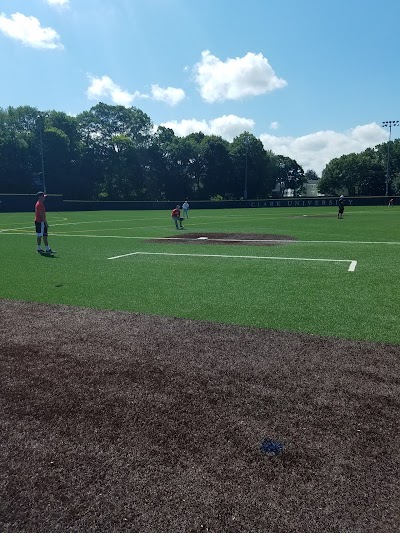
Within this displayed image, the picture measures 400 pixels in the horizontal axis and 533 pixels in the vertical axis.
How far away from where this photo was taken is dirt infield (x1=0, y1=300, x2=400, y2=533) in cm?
259

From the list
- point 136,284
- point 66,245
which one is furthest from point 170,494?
point 66,245

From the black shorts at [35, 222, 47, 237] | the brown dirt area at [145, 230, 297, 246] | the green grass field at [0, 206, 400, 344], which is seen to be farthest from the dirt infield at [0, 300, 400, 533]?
the brown dirt area at [145, 230, 297, 246]

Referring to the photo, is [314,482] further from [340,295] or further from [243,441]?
[340,295]

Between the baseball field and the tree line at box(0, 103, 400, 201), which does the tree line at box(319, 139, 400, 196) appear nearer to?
the tree line at box(0, 103, 400, 201)

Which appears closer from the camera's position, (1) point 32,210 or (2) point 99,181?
(1) point 32,210

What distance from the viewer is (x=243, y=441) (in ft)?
10.9

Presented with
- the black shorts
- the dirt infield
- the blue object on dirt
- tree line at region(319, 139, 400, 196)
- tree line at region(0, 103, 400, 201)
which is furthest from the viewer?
tree line at region(319, 139, 400, 196)

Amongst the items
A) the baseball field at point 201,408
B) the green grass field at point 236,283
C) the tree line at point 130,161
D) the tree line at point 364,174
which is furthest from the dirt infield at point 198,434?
the tree line at point 364,174

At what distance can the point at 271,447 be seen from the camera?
10.6ft

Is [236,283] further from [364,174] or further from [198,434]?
[364,174]

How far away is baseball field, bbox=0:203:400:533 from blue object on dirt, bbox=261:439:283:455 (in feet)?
0.05

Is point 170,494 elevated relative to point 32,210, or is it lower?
lower

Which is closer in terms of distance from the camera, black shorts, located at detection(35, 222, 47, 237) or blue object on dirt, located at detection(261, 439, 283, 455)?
blue object on dirt, located at detection(261, 439, 283, 455)

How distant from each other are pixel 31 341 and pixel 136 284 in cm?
364
